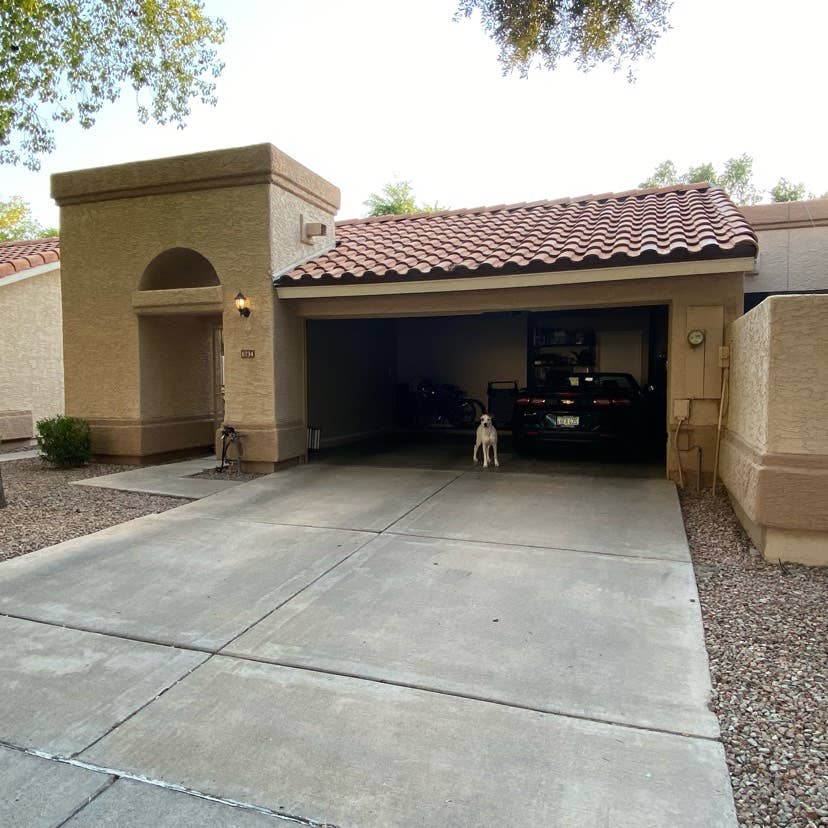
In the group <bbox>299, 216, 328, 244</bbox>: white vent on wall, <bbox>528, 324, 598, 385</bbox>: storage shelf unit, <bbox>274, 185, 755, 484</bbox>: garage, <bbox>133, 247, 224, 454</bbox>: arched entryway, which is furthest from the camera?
<bbox>528, 324, 598, 385</bbox>: storage shelf unit

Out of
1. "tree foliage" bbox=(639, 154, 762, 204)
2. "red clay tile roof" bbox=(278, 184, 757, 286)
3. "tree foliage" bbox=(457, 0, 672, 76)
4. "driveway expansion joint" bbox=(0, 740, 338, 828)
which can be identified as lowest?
"driveway expansion joint" bbox=(0, 740, 338, 828)

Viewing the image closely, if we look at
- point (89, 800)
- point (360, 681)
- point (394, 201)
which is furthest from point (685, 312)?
point (394, 201)

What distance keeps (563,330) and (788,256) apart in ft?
15.7

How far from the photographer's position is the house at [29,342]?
41.8ft

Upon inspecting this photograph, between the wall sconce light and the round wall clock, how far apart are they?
19.8 ft

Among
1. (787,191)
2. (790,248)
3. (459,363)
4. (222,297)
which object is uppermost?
(787,191)

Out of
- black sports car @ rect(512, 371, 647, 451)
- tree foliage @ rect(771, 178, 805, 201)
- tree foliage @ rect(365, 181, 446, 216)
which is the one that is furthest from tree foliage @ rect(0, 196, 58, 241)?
tree foliage @ rect(771, 178, 805, 201)

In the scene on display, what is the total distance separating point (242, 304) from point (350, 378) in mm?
4132

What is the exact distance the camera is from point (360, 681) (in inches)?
125

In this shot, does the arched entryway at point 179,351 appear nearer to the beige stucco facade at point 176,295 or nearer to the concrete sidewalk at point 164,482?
the beige stucco facade at point 176,295

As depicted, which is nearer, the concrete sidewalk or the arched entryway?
the concrete sidewalk

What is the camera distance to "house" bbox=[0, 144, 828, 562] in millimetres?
7816

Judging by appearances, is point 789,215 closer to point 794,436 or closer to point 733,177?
point 794,436

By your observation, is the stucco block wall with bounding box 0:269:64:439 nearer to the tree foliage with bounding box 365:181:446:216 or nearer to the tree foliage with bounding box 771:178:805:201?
the tree foliage with bounding box 365:181:446:216
